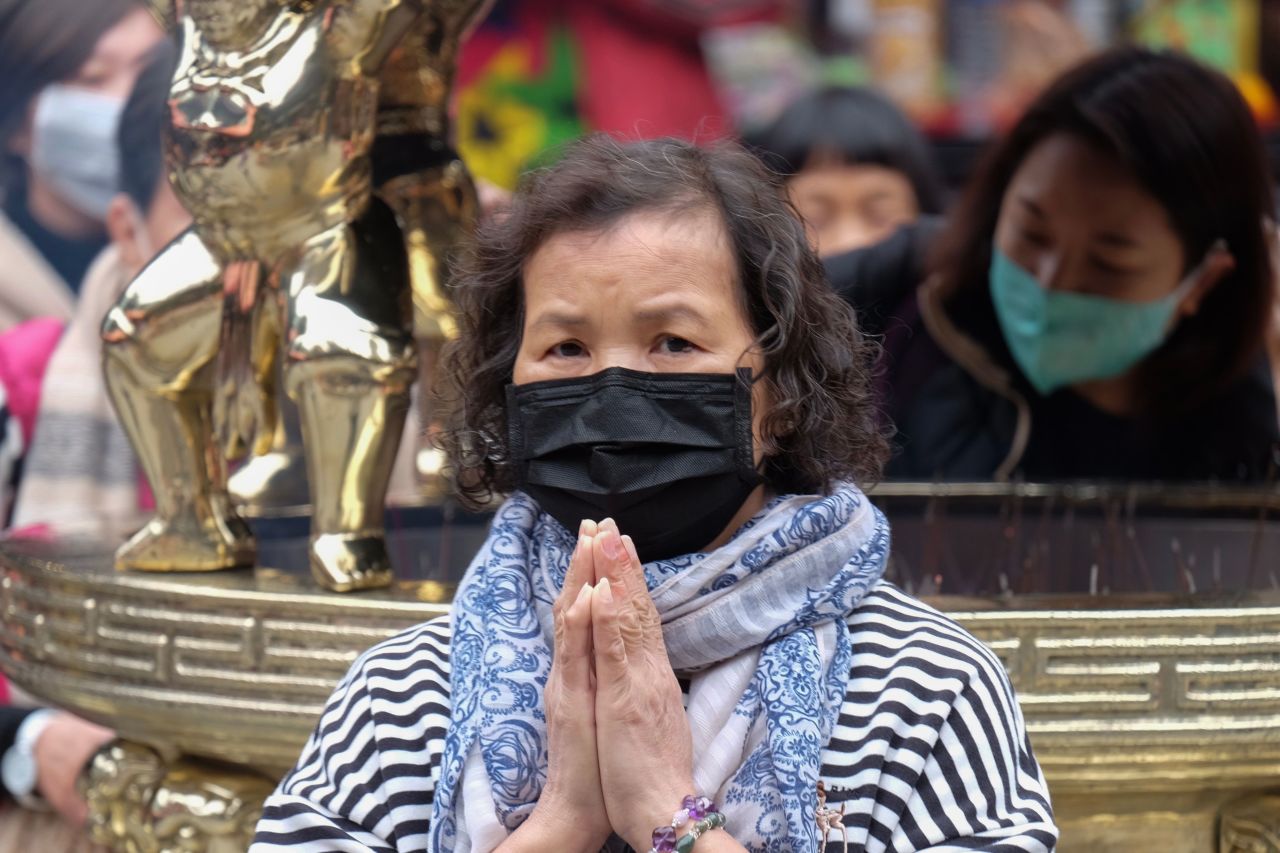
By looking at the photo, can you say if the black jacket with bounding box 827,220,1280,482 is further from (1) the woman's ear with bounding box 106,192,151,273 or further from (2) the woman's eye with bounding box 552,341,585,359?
(2) the woman's eye with bounding box 552,341,585,359

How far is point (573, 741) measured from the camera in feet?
3.82

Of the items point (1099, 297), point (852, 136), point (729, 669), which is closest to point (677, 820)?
point (729, 669)

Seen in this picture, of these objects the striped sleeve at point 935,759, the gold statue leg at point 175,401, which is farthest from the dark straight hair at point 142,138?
the striped sleeve at point 935,759

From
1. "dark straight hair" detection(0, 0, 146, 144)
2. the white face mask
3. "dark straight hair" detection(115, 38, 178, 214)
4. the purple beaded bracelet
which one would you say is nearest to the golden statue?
the purple beaded bracelet

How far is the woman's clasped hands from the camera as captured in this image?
1.15m

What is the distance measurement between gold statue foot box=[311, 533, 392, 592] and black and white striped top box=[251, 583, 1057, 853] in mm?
533

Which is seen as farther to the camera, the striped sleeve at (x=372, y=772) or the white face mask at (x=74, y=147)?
the white face mask at (x=74, y=147)

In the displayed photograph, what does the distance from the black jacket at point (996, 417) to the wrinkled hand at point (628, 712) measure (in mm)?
1852

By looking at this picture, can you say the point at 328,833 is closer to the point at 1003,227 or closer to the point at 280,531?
the point at 280,531

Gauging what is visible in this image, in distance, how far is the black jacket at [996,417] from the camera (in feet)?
9.75

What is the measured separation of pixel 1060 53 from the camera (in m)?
5.49

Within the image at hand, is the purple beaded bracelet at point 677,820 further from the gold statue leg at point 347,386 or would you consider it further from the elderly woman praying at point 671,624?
the gold statue leg at point 347,386

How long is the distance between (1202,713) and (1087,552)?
859mm

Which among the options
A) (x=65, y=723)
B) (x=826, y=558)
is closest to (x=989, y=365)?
(x=65, y=723)
